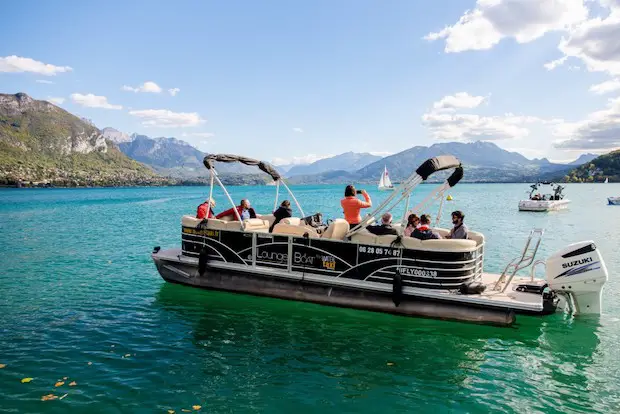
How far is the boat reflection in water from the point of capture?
796cm

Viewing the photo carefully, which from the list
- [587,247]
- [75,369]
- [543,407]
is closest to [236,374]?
[75,369]

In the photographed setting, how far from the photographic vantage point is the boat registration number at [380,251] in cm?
1171

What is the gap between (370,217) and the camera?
12.0 m

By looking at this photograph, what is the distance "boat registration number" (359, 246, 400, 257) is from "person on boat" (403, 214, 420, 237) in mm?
774

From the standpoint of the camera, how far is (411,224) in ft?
40.9

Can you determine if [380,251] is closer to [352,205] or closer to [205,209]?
[352,205]

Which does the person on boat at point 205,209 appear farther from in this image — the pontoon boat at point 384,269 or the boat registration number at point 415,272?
the boat registration number at point 415,272

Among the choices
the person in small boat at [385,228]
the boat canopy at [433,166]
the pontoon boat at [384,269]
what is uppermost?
the boat canopy at [433,166]

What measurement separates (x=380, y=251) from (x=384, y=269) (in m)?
0.49

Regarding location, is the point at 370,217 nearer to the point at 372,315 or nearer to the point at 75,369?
the point at 372,315

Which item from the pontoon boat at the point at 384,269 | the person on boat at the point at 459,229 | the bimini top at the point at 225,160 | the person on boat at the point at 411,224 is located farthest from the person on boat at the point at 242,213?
the person on boat at the point at 459,229

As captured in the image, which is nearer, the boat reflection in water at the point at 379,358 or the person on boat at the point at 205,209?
the boat reflection in water at the point at 379,358

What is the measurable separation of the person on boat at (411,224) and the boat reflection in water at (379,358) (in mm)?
2390

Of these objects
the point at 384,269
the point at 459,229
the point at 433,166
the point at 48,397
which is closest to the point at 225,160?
the point at 384,269
